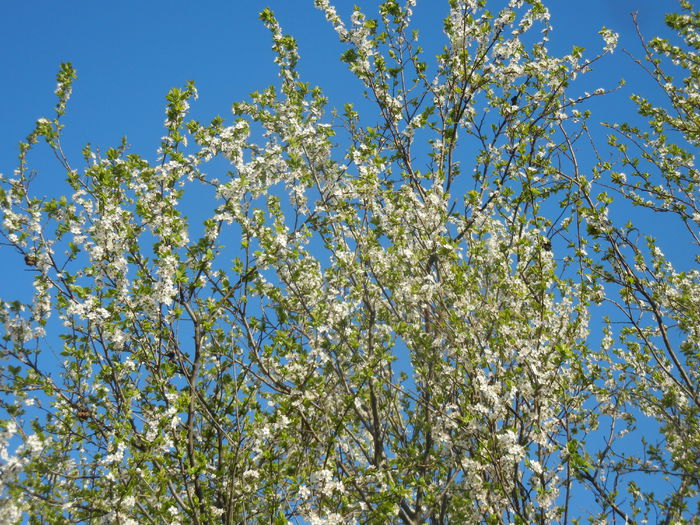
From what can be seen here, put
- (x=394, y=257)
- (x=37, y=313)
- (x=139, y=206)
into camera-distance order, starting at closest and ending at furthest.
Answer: (x=37, y=313)
(x=139, y=206)
(x=394, y=257)

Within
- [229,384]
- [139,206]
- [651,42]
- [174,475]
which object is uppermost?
[651,42]

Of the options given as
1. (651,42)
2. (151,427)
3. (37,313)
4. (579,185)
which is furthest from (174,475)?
(651,42)

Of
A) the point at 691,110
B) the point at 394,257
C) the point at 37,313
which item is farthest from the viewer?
the point at 691,110

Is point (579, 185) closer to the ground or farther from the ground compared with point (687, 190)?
closer to the ground

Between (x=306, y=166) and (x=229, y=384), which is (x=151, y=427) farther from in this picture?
(x=306, y=166)

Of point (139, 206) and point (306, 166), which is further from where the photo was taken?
point (306, 166)

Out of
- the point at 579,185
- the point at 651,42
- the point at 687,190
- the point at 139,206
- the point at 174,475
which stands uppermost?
the point at 651,42

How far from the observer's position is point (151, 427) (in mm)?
6312

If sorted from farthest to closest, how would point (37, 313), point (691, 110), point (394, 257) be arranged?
point (691, 110) → point (394, 257) → point (37, 313)

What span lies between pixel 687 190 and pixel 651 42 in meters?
2.61

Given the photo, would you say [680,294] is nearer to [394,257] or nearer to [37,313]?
[394,257]

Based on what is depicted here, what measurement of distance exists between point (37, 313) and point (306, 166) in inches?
167

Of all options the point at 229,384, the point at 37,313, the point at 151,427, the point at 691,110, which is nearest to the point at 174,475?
the point at 151,427

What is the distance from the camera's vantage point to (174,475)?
6.39m
